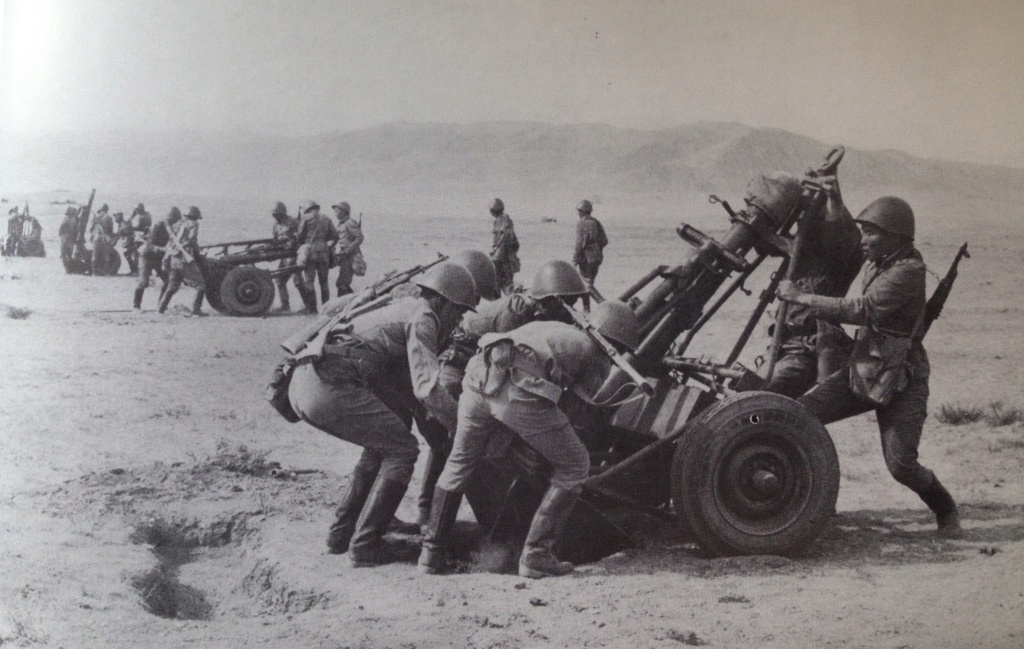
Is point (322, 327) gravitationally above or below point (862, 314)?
below

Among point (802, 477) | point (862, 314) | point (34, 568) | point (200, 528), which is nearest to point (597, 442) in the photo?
point (802, 477)

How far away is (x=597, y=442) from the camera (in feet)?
17.9

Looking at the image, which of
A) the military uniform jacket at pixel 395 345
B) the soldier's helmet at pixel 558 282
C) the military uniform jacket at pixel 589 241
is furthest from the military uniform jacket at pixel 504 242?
the military uniform jacket at pixel 395 345

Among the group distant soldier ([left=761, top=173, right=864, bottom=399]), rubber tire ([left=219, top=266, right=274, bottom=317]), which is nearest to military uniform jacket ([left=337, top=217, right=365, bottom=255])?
rubber tire ([left=219, top=266, right=274, bottom=317])

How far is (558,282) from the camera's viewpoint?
206 inches

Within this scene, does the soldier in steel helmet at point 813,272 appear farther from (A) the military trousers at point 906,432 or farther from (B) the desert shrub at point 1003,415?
(B) the desert shrub at point 1003,415

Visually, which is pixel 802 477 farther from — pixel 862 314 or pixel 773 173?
pixel 773 173

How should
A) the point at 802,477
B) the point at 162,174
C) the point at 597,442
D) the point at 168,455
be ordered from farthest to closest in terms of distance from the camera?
the point at 162,174, the point at 168,455, the point at 597,442, the point at 802,477

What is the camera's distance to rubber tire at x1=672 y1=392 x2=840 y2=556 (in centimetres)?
490

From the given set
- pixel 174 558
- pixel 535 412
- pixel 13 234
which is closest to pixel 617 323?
pixel 535 412

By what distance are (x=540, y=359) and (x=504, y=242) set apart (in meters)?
3.86

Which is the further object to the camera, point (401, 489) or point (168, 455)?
point (168, 455)

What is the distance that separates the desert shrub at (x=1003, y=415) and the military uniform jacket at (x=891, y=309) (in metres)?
1.81

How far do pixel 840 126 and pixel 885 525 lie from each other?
2.48 meters
